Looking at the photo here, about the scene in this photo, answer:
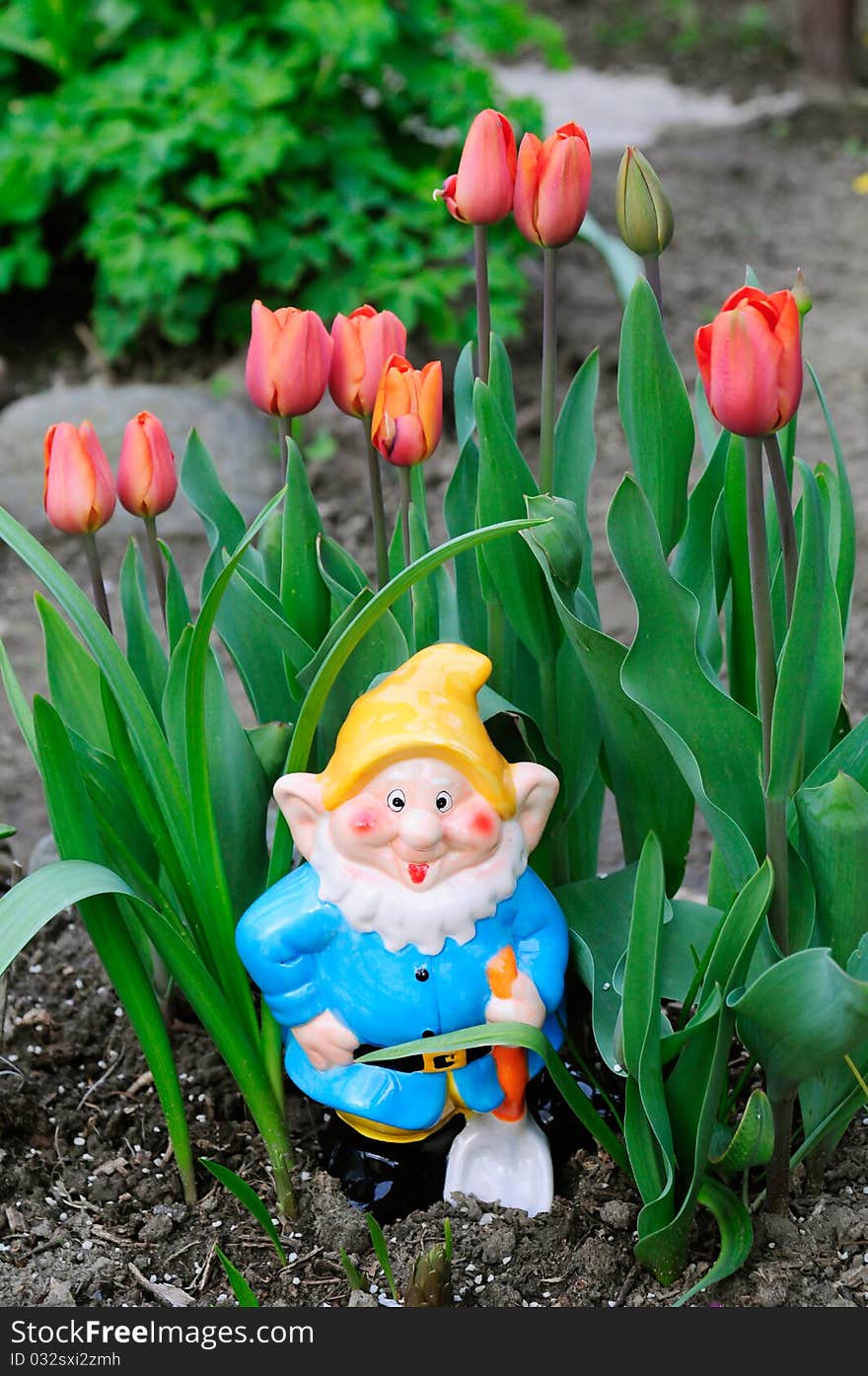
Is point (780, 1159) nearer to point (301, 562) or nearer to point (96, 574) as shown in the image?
point (301, 562)

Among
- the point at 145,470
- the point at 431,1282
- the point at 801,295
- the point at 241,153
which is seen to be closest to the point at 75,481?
the point at 145,470

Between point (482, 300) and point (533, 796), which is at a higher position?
point (482, 300)

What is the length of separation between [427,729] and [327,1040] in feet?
1.19

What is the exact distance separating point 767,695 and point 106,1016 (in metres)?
1.06

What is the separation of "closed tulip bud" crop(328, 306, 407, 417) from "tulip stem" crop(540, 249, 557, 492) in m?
0.15

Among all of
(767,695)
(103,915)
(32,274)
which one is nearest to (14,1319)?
(103,915)

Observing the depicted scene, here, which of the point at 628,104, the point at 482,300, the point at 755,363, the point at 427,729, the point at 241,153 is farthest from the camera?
the point at 628,104

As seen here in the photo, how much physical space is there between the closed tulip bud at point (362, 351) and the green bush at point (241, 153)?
2.26m

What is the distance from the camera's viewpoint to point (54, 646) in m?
1.74

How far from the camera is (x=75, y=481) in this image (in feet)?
5.30

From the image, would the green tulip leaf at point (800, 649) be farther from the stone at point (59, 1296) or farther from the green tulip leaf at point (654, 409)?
the stone at point (59, 1296)

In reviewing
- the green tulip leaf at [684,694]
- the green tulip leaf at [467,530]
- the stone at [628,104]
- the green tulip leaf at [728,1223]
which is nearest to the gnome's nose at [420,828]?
the green tulip leaf at [684,694]

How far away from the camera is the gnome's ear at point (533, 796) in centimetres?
159

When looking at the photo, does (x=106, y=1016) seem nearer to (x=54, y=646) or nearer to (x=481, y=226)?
(x=54, y=646)
